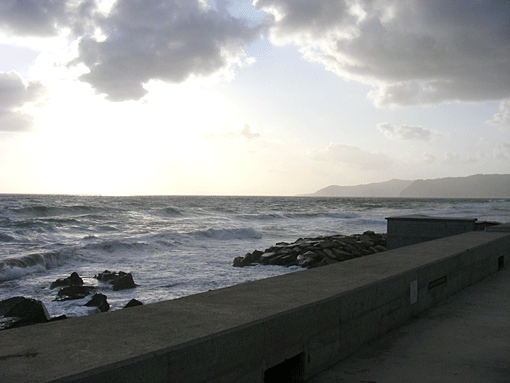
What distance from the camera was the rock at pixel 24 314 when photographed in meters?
6.92

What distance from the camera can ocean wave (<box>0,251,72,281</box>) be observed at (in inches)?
525

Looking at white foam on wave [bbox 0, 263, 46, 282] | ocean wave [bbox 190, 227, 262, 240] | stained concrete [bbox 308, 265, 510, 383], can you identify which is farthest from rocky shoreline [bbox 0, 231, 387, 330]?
ocean wave [bbox 190, 227, 262, 240]

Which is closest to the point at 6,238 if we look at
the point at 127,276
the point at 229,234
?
the point at 229,234

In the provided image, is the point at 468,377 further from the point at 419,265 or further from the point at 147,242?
the point at 147,242

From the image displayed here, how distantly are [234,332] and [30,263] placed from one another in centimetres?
1431

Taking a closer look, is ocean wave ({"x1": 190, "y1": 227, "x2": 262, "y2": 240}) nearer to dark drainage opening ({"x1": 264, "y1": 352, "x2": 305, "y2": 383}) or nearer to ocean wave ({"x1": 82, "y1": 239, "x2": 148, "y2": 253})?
ocean wave ({"x1": 82, "y1": 239, "x2": 148, "y2": 253})

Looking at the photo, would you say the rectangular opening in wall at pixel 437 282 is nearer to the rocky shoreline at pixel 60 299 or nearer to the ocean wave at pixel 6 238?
the rocky shoreline at pixel 60 299

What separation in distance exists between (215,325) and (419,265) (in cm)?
306

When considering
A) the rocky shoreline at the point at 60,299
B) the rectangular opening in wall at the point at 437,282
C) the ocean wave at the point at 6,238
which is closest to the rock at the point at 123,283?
the rocky shoreline at the point at 60,299

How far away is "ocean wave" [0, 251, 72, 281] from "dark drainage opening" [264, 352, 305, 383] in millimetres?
12206

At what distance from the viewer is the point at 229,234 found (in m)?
25.5

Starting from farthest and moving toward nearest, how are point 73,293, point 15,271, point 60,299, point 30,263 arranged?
point 30,263 < point 15,271 < point 73,293 < point 60,299

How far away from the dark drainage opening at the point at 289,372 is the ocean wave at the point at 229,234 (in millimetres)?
20875

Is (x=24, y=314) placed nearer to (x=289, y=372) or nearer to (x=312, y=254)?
(x=289, y=372)
